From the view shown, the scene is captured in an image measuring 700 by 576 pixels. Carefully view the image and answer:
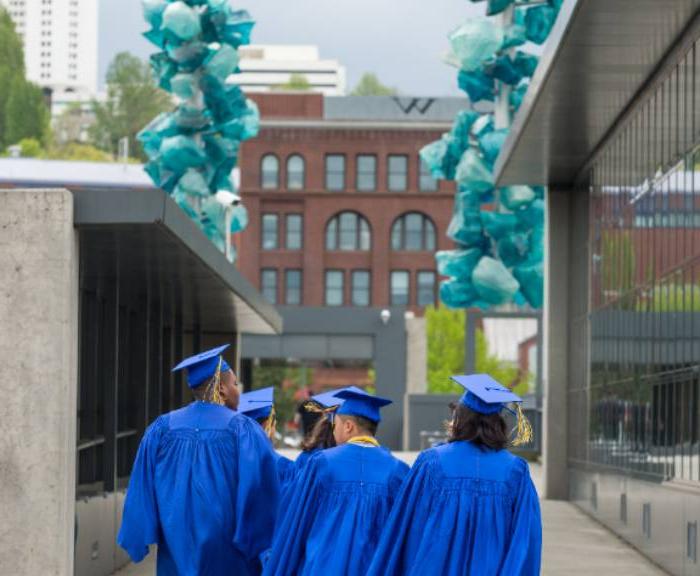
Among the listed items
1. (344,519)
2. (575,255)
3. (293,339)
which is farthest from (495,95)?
(344,519)

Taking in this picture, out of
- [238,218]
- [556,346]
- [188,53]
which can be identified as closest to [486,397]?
[556,346]

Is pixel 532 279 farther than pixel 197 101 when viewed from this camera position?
Yes

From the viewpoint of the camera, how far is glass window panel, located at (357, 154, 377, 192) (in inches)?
3903

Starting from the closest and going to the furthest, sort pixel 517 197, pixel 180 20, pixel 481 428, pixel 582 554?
pixel 481 428, pixel 582 554, pixel 180 20, pixel 517 197

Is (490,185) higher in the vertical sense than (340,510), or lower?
higher

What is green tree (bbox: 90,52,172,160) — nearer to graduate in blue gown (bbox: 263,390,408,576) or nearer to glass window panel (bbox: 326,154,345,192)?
glass window panel (bbox: 326,154,345,192)

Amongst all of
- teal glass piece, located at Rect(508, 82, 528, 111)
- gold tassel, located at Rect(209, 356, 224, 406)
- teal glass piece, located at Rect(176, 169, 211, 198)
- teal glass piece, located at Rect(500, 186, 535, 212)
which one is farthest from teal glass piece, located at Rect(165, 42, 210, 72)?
gold tassel, located at Rect(209, 356, 224, 406)

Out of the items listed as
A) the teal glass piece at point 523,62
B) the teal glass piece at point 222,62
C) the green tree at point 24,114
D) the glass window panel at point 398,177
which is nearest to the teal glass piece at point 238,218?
the teal glass piece at point 222,62

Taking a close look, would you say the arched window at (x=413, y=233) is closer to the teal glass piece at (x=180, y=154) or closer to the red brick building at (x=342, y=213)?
the red brick building at (x=342, y=213)

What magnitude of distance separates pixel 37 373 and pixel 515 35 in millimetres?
40817

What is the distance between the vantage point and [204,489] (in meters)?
10.3

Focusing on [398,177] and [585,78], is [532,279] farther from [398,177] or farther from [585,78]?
[398,177]

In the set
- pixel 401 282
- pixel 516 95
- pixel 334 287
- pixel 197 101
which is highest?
pixel 516 95

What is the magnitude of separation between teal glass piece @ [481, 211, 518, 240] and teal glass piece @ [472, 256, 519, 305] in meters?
0.85
